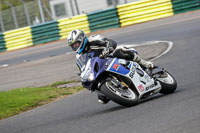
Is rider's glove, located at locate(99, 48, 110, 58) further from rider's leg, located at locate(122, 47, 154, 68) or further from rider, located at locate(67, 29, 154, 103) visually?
rider's leg, located at locate(122, 47, 154, 68)

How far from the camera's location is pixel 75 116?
7887 millimetres

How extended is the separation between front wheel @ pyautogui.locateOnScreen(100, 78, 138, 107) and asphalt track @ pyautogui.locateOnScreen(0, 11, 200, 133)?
14 cm

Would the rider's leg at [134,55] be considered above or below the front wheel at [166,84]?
above

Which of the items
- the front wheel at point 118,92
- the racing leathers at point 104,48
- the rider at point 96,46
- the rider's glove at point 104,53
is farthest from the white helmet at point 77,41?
the front wheel at point 118,92

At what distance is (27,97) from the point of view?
11.4m

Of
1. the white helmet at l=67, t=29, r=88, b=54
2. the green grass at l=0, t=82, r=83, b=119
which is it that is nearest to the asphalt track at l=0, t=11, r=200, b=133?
the green grass at l=0, t=82, r=83, b=119

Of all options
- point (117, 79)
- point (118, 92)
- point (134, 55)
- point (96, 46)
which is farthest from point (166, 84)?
point (96, 46)

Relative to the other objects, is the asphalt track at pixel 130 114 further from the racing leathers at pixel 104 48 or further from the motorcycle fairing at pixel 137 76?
the racing leathers at pixel 104 48

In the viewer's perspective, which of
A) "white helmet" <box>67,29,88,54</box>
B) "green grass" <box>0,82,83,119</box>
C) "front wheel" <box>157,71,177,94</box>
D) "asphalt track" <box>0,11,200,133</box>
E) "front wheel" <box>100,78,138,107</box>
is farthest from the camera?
"green grass" <box>0,82,83,119</box>

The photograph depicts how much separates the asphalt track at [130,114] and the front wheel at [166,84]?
12 centimetres

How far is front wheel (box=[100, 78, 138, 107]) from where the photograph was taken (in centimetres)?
707

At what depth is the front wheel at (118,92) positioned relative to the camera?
7074mm

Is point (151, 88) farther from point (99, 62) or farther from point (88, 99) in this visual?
point (88, 99)

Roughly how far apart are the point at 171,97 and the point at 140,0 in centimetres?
1866
